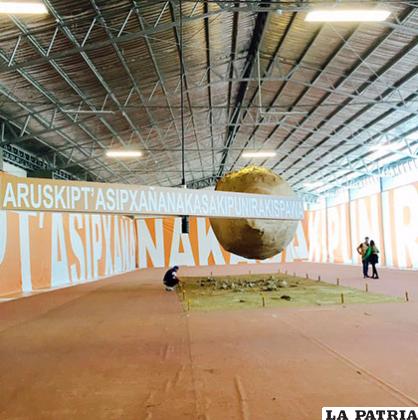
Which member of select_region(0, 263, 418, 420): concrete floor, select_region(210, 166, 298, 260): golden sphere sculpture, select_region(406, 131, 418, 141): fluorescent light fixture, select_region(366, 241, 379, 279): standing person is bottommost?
select_region(0, 263, 418, 420): concrete floor

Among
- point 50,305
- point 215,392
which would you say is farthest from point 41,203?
point 50,305

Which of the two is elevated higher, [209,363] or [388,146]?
[388,146]

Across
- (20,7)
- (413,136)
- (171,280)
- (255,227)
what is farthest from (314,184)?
(20,7)

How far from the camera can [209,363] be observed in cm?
480

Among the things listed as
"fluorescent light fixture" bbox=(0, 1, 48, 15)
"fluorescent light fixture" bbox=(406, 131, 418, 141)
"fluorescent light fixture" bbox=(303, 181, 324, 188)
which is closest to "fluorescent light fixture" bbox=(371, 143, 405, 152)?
"fluorescent light fixture" bbox=(406, 131, 418, 141)

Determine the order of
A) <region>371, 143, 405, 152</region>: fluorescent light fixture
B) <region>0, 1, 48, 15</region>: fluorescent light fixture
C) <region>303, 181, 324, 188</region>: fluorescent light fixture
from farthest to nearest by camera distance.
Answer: <region>303, 181, 324, 188</region>: fluorescent light fixture, <region>371, 143, 405, 152</region>: fluorescent light fixture, <region>0, 1, 48, 15</region>: fluorescent light fixture

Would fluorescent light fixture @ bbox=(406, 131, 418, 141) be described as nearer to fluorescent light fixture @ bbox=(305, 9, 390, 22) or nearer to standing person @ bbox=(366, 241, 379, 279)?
standing person @ bbox=(366, 241, 379, 279)

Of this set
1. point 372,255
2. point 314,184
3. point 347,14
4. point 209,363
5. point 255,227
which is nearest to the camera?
point 209,363

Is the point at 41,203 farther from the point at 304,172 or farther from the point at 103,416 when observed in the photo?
the point at 304,172

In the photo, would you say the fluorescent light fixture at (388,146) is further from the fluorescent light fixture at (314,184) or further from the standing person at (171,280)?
the standing person at (171,280)

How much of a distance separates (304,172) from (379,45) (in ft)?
58.3

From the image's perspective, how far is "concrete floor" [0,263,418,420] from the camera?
355 cm

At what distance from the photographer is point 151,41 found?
11.2m

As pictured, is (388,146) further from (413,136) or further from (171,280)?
(171,280)
